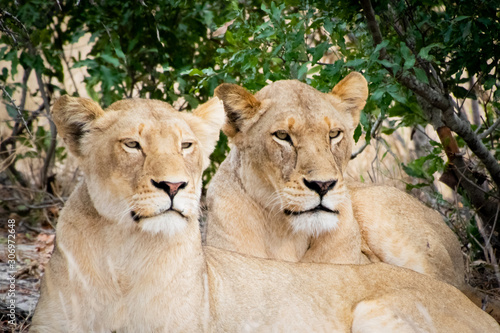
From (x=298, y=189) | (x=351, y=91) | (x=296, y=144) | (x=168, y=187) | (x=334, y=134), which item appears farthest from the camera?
(x=351, y=91)

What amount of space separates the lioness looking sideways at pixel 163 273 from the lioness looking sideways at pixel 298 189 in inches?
16.7

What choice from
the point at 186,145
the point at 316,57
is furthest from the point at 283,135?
the point at 186,145

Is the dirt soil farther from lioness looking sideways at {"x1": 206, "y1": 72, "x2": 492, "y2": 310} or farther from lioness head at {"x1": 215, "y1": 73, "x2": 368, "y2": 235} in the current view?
lioness head at {"x1": 215, "y1": 73, "x2": 368, "y2": 235}

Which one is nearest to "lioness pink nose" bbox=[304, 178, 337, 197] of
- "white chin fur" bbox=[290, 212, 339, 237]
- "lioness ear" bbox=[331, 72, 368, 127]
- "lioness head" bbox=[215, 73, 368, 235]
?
"lioness head" bbox=[215, 73, 368, 235]

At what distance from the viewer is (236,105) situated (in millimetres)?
3967

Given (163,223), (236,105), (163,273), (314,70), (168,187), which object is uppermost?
(314,70)

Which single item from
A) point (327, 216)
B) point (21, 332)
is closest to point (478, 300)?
point (327, 216)

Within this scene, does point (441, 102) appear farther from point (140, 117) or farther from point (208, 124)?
point (140, 117)

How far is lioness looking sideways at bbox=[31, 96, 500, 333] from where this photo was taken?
288cm

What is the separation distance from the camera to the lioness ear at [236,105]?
12.8 ft

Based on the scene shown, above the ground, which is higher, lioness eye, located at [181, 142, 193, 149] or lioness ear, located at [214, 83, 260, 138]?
lioness ear, located at [214, 83, 260, 138]

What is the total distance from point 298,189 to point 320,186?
12 centimetres

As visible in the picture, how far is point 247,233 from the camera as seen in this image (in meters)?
3.98

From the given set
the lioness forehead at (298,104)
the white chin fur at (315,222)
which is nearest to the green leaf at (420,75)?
the lioness forehead at (298,104)
